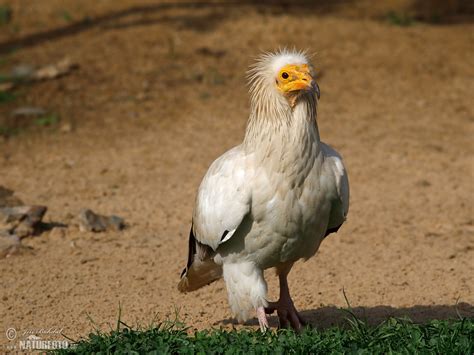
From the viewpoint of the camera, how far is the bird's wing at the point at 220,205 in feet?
16.6

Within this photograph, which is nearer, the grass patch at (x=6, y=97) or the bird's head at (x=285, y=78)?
the bird's head at (x=285, y=78)

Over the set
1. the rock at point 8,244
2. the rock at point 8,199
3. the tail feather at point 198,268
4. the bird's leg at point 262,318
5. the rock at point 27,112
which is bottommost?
the bird's leg at point 262,318

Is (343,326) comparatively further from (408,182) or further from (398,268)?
(408,182)

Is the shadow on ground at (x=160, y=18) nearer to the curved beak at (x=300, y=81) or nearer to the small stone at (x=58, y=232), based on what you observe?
the small stone at (x=58, y=232)

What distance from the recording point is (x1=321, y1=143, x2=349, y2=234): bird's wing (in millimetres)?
5223

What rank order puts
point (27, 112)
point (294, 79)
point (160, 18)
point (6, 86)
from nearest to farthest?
point (294, 79)
point (27, 112)
point (6, 86)
point (160, 18)

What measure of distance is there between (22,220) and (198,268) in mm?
2448

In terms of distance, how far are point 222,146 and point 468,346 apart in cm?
567

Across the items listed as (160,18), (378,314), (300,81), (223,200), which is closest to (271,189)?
(223,200)

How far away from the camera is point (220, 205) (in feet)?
16.9

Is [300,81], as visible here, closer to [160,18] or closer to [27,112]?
[27,112]

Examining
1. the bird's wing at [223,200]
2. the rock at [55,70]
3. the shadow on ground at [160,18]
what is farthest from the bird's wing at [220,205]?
the shadow on ground at [160,18]

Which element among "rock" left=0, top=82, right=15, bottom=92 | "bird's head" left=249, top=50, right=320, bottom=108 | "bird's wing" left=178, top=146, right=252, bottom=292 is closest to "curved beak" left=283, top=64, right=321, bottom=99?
"bird's head" left=249, top=50, right=320, bottom=108

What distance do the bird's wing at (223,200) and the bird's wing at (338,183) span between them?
0.53 m
